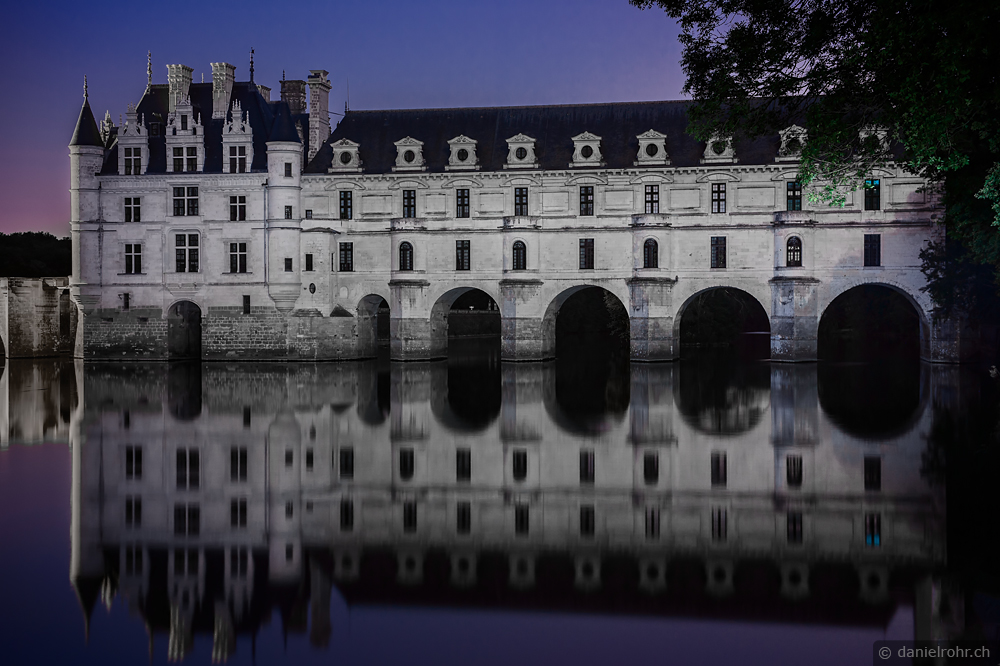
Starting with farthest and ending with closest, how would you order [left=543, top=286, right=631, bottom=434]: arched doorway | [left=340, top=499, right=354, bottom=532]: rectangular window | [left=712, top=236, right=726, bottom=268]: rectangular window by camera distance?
[left=712, top=236, right=726, bottom=268]: rectangular window → [left=543, top=286, right=631, bottom=434]: arched doorway → [left=340, top=499, right=354, bottom=532]: rectangular window

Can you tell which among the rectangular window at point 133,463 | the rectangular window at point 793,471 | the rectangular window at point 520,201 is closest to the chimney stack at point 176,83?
the rectangular window at point 520,201

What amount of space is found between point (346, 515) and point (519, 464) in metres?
4.64

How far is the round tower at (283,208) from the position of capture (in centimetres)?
4438

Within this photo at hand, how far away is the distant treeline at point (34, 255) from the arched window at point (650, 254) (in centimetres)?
4727

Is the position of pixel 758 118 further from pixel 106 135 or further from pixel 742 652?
pixel 106 135

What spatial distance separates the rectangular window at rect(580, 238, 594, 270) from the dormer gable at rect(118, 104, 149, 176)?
22409 millimetres

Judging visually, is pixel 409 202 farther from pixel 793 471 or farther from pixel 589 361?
pixel 793 471

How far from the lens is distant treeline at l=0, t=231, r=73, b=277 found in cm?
→ 7350

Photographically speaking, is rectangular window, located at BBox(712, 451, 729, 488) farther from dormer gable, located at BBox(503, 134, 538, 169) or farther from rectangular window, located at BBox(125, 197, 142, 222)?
rectangular window, located at BBox(125, 197, 142, 222)

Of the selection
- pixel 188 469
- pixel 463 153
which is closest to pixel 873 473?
pixel 188 469

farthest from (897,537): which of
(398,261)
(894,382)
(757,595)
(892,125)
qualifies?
(398,261)

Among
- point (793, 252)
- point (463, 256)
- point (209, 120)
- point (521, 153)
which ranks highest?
point (209, 120)

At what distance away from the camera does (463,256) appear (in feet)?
147

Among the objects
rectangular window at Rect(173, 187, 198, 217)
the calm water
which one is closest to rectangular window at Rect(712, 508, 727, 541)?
the calm water
